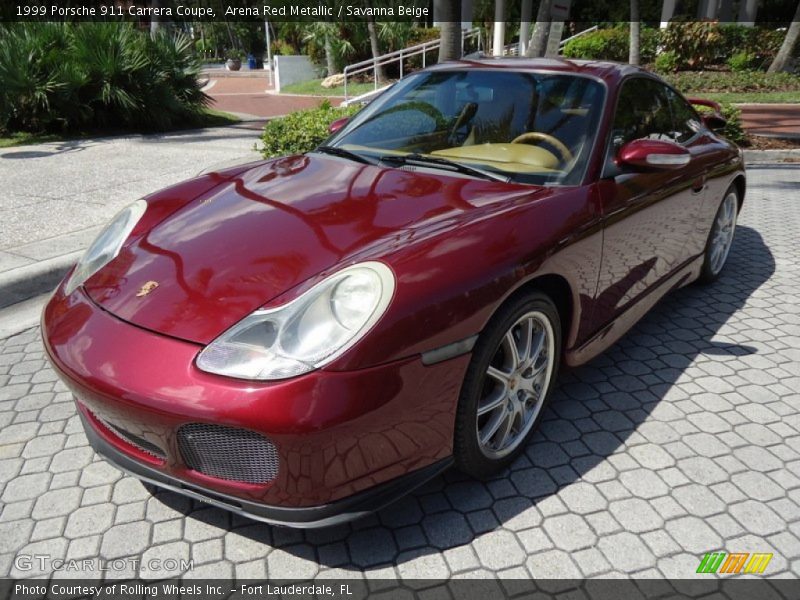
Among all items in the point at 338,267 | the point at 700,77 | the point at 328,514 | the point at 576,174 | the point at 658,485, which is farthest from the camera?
the point at 700,77

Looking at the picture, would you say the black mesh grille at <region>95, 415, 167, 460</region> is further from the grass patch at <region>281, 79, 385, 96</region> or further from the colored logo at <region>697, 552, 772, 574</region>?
the grass patch at <region>281, 79, 385, 96</region>

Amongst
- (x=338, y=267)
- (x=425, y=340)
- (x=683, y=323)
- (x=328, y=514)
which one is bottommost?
(x=683, y=323)

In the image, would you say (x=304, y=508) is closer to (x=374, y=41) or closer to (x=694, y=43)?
(x=694, y=43)

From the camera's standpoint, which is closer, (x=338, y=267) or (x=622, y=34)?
(x=338, y=267)

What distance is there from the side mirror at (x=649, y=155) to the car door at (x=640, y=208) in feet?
0.19

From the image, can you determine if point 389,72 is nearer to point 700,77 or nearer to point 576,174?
point 700,77

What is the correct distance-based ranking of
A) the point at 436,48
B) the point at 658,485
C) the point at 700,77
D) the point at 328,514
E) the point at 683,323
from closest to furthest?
the point at 328,514
the point at 658,485
the point at 683,323
the point at 700,77
the point at 436,48

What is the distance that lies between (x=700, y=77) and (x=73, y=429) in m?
21.0

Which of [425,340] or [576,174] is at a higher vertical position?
[576,174]

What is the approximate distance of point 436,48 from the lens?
2334cm

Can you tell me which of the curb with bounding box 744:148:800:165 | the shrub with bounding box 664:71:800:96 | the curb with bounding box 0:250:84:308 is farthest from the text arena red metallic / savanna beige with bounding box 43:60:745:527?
the shrub with bounding box 664:71:800:96

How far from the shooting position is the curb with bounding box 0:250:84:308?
169 inches

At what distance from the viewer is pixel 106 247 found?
2.68 m

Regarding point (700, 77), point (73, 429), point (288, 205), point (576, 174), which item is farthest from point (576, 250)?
point (700, 77)
